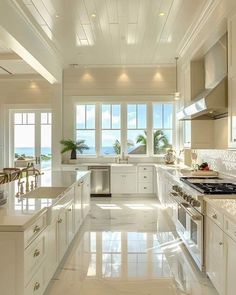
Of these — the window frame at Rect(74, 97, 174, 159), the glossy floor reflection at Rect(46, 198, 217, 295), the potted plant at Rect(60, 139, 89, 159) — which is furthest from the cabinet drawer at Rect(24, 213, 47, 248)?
the window frame at Rect(74, 97, 174, 159)

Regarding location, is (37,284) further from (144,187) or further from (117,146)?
(117,146)

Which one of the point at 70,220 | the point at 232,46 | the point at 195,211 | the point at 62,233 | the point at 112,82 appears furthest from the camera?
the point at 112,82

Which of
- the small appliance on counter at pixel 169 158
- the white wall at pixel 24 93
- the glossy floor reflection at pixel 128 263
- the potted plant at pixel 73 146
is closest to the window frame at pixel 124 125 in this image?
the potted plant at pixel 73 146

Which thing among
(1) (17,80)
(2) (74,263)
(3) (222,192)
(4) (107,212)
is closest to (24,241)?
(2) (74,263)

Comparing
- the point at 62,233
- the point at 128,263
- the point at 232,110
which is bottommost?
the point at 128,263

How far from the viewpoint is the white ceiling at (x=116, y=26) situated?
4.52 metres

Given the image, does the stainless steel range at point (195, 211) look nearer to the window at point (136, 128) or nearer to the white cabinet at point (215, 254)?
the white cabinet at point (215, 254)

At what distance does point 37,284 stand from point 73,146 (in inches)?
235

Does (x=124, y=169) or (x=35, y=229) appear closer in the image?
(x=35, y=229)

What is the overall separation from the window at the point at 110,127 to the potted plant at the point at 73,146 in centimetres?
60

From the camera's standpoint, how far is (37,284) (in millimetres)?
2250

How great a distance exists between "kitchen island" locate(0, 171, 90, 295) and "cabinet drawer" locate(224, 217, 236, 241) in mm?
1454

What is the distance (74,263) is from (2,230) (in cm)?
183

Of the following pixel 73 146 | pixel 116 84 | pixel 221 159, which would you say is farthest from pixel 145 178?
pixel 221 159
